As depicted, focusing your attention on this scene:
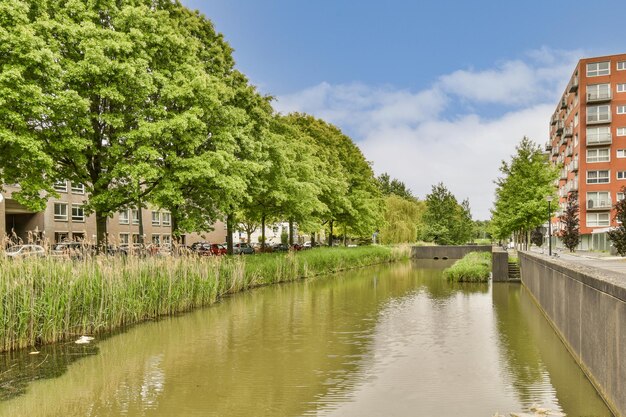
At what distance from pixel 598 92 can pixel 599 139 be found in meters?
5.86

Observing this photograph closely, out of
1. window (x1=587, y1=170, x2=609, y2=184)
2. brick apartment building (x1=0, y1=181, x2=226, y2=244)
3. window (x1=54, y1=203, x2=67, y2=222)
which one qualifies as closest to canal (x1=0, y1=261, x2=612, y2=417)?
brick apartment building (x1=0, y1=181, x2=226, y2=244)

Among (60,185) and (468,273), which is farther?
(468,273)

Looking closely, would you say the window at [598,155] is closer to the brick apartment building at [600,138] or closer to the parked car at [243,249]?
the brick apartment building at [600,138]

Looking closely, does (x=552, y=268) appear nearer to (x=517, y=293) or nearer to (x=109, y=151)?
(x=517, y=293)

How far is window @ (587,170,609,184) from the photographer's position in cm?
7275

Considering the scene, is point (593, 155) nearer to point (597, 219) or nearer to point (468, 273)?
point (597, 219)

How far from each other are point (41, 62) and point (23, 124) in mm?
2269

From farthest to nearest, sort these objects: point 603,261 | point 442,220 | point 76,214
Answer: point 442,220
point 76,214
point 603,261

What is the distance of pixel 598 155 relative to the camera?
7331cm

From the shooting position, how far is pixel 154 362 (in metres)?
12.8

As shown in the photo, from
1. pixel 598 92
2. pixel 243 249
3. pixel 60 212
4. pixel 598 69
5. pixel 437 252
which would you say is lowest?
pixel 437 252

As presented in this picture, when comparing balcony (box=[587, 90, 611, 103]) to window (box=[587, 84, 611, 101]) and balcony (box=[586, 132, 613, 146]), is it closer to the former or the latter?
window (box=[587, 84, 611, 101])

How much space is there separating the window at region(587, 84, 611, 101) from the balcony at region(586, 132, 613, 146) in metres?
4.65

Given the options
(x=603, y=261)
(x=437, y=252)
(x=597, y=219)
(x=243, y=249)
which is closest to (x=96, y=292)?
(x=603, y=261)
